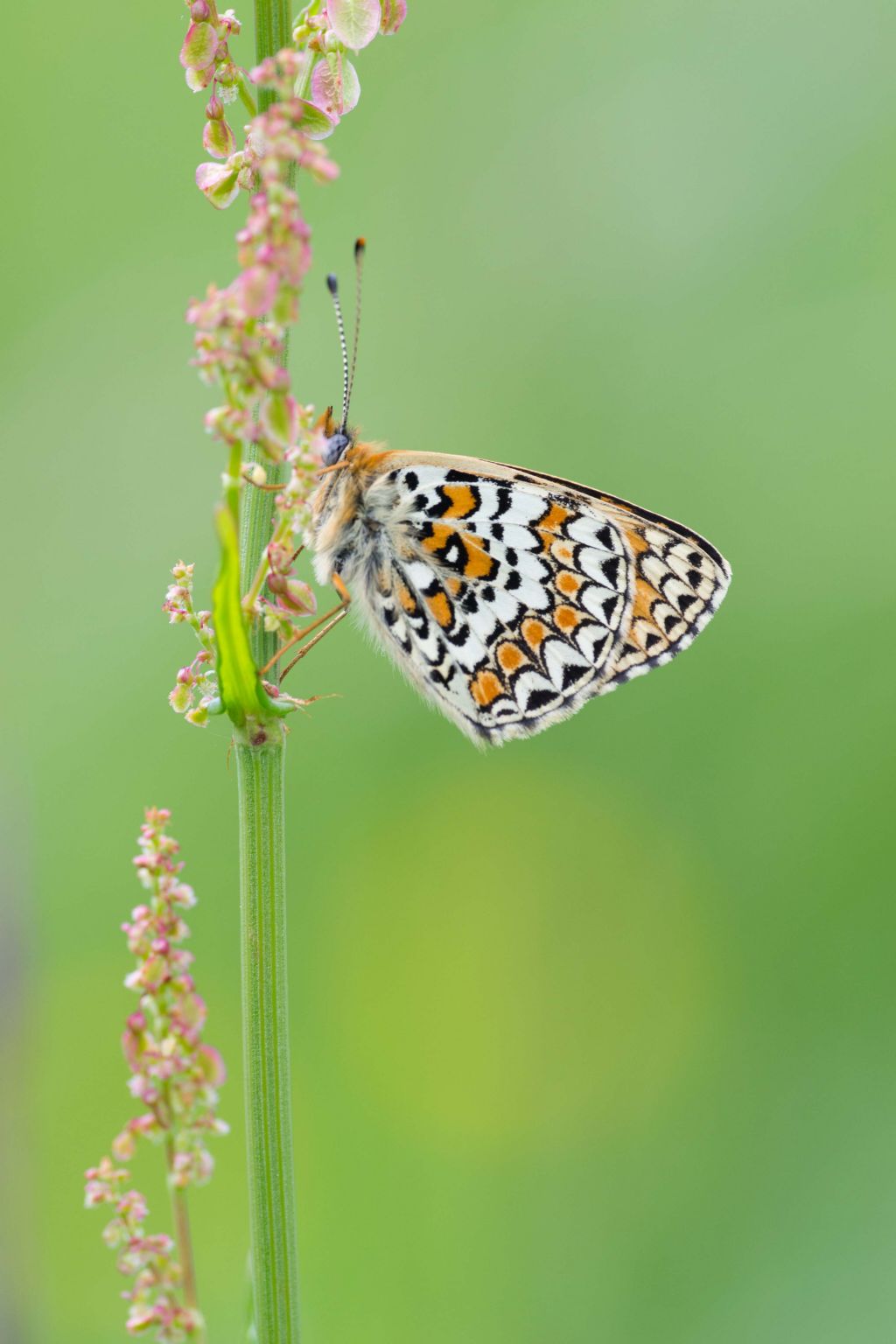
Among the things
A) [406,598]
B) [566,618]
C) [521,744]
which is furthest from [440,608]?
[521,744]

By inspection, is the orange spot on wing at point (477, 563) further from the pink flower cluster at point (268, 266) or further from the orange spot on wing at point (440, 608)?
the pink flower cluster at point (268, 266)

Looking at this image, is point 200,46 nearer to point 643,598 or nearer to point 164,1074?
point 164,1074

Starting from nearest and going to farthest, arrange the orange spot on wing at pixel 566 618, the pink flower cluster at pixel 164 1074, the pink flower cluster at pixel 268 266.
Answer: the pink flower cluster at pixel 268 266
the pink flower cluster at pixel 164 1074
the orange spot on wing at pixel 566 618

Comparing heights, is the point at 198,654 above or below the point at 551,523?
below

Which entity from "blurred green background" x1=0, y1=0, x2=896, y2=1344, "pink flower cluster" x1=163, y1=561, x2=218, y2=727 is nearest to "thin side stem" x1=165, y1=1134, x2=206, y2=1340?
"pink flower cluster" x1=163, y1=561, x2=218, y2=727

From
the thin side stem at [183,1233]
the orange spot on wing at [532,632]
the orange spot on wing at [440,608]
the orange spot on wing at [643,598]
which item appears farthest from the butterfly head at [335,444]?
the thin side stem at [183,1233]

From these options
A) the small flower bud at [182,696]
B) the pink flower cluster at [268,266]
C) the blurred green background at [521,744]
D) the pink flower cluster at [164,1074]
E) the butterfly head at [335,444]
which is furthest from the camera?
the blurred green background at [521,744]
